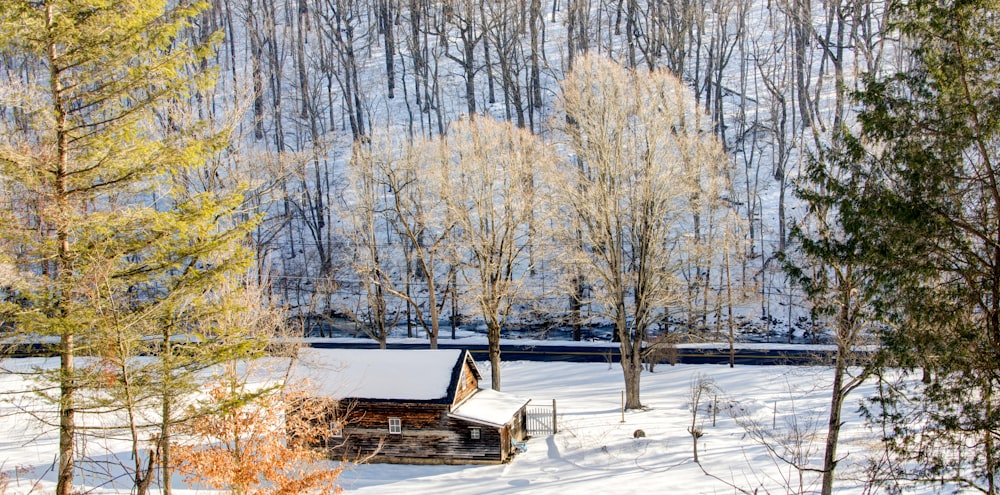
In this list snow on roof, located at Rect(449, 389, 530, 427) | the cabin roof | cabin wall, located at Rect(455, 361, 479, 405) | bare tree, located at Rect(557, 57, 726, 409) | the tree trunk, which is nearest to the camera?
snow on roof, located at Rect(449, 389, 530, 427)

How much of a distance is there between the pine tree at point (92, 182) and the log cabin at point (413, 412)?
12.2 metres

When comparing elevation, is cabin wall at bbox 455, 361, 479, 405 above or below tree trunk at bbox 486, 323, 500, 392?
below

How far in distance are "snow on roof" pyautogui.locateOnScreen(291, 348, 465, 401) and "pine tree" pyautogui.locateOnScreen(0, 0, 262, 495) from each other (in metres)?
12.5

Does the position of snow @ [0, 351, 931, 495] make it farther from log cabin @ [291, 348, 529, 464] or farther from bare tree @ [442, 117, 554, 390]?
bare tree @ [442, 117, 554, 390]

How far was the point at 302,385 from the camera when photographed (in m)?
19.6

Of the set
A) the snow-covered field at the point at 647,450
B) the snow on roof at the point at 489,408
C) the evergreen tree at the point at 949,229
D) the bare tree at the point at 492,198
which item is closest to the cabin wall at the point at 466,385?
the snow on roof at the point at 489,408

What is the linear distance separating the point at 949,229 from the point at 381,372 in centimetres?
1824

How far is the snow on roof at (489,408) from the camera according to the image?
889 inches

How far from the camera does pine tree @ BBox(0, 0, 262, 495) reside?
959cm

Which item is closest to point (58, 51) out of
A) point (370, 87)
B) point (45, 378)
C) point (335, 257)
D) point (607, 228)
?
point (45, 378)

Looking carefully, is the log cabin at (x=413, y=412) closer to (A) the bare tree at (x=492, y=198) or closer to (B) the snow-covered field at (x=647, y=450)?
(B) the snow-covered field at (x=647, y=450)

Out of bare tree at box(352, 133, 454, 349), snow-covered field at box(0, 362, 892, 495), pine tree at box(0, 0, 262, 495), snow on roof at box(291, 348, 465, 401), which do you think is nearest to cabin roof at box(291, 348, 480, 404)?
snow on roof at box(291, 348, 465, 401)

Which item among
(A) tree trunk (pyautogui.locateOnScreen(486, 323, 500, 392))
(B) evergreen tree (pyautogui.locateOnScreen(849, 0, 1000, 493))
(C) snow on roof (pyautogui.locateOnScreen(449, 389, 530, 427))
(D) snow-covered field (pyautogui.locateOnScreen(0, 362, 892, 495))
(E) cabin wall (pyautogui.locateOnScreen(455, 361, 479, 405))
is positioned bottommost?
(D) snow-covered field (pyautogui.locateOnScreen(0, 362, 892, 495))

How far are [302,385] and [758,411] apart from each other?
16133 millimetres
